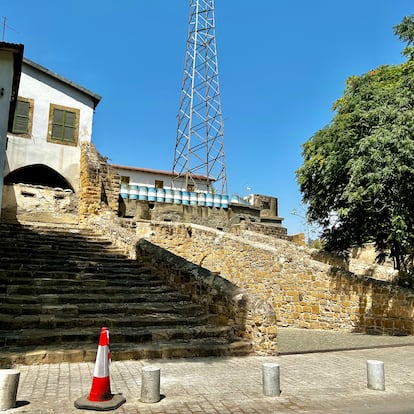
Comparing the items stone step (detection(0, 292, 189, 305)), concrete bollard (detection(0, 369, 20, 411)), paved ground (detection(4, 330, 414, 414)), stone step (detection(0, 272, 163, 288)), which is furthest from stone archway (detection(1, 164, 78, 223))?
concrete bollard (detection(0, 369, 20, 411))

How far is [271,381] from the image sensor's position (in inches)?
181

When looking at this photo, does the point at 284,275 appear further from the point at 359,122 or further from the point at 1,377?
the point at 1,377

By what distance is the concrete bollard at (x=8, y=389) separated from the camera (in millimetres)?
3793

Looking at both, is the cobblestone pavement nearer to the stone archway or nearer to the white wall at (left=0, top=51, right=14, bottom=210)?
the white wall at (left=0, top=51, right=14, bottom=210)

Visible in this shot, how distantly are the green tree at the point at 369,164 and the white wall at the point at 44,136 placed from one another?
10747mm

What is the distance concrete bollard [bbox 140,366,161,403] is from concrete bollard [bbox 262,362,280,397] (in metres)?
1.33

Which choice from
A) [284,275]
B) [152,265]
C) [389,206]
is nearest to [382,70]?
[389,206]

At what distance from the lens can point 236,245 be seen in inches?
577

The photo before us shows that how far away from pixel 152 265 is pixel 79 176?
29.0ft

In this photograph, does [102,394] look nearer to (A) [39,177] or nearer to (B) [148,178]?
(A) [39,177]

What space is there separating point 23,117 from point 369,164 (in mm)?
14773

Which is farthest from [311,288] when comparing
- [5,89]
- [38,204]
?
[38,204]

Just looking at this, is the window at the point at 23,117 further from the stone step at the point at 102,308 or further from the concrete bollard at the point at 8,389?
the concrete bollard at the point at 8,389

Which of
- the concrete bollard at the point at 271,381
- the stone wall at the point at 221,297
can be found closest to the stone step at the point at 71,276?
the stone wall at the point at 221,297
